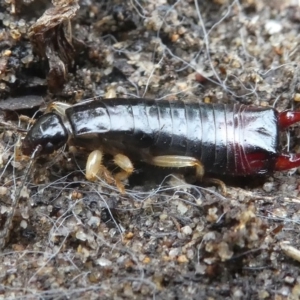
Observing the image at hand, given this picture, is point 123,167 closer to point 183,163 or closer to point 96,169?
point 96,169

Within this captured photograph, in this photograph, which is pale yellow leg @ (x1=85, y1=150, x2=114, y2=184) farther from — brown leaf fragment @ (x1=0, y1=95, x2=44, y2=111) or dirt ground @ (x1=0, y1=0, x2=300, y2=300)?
brown leaf fragment @ (x1=0, y1=95, x2=44, y2=111)

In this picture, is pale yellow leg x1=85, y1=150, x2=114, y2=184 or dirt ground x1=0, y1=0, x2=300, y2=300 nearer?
dirt ground x1=0, y1=0, x2=300, y2=300

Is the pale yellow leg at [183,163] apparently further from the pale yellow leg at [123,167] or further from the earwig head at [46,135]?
the earwig head at [46,135]

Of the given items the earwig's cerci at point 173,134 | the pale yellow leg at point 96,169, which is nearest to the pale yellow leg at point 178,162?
the earwig's cerci at point 173,134

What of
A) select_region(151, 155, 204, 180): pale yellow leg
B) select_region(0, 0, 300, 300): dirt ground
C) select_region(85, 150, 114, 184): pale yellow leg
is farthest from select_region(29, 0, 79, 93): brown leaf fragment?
select_region(151, 155, 204, 180): pale yellow leg

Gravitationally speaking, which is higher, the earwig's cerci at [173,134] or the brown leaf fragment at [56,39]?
the brown leaf fragment at [56,39]

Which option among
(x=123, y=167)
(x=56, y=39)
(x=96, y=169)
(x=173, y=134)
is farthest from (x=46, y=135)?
(x=173, y=134)

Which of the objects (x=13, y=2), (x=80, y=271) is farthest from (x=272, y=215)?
(x=13, y=2)
